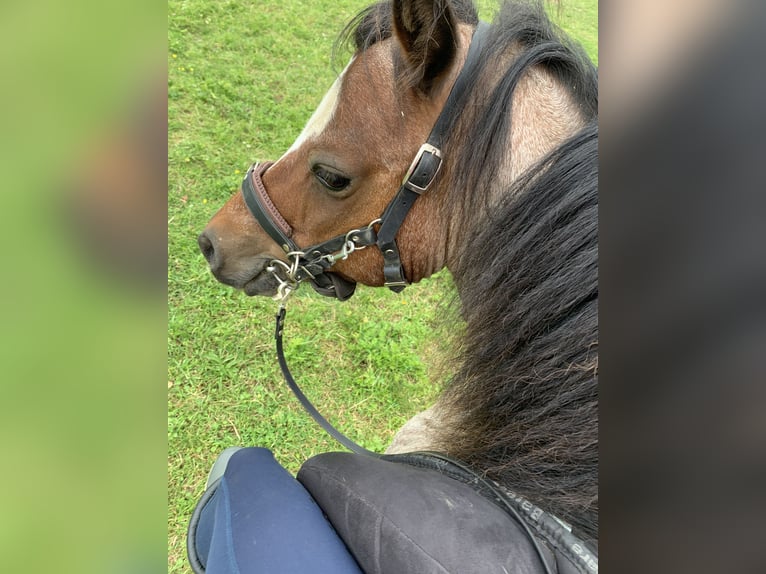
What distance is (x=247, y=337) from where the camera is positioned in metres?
3.06

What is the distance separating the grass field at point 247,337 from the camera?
261 centimetres

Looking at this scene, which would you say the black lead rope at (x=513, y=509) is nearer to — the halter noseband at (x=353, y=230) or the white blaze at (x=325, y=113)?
the halter noseband at (x=353, y=230)

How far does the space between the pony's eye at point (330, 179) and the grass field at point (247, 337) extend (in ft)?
1.70

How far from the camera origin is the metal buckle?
1.38 meters

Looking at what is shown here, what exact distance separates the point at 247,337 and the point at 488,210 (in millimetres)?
2178

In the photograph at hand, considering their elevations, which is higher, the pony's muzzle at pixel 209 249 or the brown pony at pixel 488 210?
the brown pony at pixel 488 210

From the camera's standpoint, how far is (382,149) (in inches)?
56.5

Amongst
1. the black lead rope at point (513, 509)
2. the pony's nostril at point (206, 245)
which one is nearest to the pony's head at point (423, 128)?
the pony's nostril at point (206, 245)
